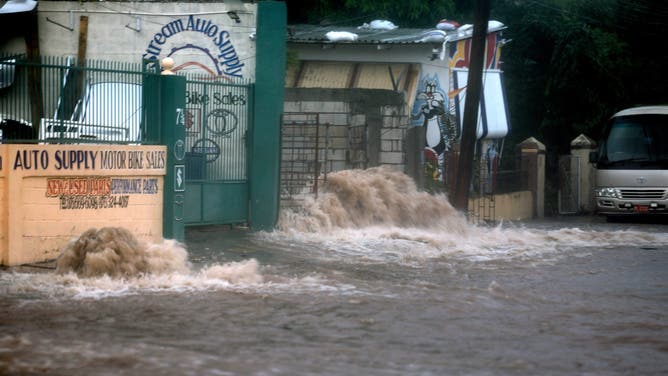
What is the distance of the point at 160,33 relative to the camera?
690 inches

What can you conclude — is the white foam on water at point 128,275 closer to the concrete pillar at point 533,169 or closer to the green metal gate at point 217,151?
the green metal gate at point 217,151

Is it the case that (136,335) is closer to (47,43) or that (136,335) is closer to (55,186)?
(55,186)

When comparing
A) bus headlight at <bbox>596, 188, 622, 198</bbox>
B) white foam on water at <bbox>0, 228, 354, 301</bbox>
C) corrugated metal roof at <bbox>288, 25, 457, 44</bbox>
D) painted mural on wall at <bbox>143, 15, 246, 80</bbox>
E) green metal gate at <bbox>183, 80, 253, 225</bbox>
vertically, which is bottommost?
white foam on water at <bbox>0, 228, 354, 301</bbox>

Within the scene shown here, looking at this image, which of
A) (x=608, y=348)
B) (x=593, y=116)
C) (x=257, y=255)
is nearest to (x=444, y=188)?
(x=257, y=255)

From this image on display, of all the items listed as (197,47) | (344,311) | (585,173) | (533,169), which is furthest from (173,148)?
(585,173)

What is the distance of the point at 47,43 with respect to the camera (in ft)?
58.9

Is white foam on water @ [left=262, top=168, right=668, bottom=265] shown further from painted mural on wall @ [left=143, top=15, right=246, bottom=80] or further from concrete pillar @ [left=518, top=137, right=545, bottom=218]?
concrete pillar @ [left=518, top=137, right=545, bottom=218]

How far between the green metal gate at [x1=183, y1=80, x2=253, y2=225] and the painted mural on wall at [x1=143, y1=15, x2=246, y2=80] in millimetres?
1002

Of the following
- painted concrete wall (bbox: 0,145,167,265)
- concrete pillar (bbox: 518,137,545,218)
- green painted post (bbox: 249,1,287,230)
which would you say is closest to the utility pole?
green painted post (bbox: 249,1,287,230)

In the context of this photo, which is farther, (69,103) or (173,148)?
(173,148)

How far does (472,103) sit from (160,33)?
614 centimetres

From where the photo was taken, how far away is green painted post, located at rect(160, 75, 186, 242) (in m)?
13.8

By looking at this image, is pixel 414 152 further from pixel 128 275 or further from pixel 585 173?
pixel 128 275

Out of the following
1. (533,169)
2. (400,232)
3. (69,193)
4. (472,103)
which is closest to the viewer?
(69,193)
